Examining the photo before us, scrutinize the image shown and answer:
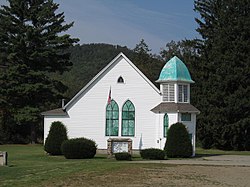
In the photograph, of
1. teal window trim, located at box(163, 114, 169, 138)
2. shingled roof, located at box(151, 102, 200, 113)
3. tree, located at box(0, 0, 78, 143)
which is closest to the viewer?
shingled roof, located at box(151, 102, 200, 113)

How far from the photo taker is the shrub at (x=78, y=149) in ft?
118

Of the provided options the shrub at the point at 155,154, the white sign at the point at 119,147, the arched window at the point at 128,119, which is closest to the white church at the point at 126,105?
the arched window at the point at 128,119

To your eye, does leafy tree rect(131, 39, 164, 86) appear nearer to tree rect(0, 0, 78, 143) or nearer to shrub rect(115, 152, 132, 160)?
tree rect(0, 0, 78, 143)

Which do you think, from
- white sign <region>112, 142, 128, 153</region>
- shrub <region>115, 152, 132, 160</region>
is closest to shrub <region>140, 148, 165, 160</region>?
shrub <region>115, 152, 132, 160</region>

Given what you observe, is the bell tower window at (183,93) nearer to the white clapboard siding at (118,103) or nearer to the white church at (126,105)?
the white church at (126,105)

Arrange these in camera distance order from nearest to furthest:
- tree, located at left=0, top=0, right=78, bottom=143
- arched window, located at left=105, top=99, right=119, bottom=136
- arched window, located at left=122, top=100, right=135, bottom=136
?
arched window, located at left=122, top=100, right=135, bottom=136 < arched window, located at left=105, top=99, right=119, bottom=136 < tree, located at left=0, top=0, right=78, bottom=143

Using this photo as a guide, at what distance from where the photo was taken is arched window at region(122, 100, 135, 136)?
42.7 m

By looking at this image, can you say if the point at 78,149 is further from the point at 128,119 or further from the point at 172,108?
the point at 172,108

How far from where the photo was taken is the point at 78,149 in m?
36.0

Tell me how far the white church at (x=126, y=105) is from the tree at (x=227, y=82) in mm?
16081

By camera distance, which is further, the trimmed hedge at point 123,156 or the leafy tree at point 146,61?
the leafy tree at point 146,61

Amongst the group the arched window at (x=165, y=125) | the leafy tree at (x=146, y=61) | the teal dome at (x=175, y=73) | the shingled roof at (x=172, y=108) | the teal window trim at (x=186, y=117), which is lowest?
the arched window at (x=165, y=125)

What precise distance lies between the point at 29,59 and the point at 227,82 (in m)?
24.3

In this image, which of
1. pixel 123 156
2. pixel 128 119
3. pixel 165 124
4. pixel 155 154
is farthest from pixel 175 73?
pixel 123 156
